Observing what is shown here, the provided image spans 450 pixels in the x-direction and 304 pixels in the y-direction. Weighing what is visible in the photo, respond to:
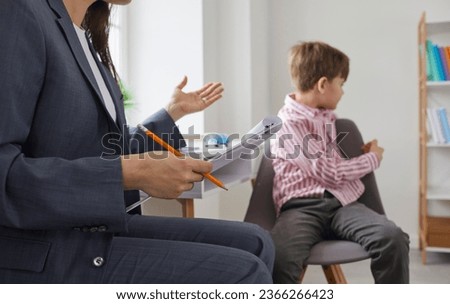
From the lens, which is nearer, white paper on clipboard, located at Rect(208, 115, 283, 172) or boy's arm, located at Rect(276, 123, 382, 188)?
white paper on clipboard, located at Rect(208, 115, 283, 172)

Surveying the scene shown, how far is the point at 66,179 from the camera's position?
711 millimetres

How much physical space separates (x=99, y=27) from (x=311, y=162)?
902 mm

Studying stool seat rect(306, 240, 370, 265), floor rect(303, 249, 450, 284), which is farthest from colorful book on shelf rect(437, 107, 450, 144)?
stool seat rect(306, 240, 370, 265)

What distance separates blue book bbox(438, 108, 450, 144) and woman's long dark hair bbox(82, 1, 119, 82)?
222 cm

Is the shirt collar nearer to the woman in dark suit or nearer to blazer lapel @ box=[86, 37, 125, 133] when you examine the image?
blazer lapel @ box=[86, 37, 125, 133]

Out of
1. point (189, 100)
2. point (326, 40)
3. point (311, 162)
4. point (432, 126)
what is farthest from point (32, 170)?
point (326, 40)

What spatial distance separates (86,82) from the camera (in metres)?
0.82

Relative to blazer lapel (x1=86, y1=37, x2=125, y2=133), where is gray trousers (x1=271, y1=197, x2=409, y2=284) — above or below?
below

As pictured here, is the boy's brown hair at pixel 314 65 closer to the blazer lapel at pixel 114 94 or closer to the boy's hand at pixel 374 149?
the boy's hand at pixel 374 149

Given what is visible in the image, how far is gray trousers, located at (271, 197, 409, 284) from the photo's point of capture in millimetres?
1521

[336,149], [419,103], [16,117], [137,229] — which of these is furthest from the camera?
[419,103]
